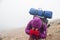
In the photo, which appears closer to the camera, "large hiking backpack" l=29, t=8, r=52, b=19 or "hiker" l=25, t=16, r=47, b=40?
"hiker" l=25, t=16, r=47, b=40

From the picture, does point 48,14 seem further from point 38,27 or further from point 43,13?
point 38,27

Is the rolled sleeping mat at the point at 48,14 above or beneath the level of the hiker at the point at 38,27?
above

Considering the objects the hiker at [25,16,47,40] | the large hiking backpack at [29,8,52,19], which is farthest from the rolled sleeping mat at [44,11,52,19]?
the hiker at [25,16,47,40]

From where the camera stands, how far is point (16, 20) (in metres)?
10.4

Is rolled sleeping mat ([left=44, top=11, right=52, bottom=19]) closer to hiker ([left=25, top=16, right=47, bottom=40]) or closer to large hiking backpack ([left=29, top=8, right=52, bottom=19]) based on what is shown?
large hiking backpack ([left=29, top=8, right=52, bottom=19])

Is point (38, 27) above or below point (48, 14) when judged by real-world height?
below

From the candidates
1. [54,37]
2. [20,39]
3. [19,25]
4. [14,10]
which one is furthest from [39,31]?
[14,10]

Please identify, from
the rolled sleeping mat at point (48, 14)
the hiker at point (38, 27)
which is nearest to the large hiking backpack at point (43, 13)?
the rolled sleeping mat at point (48, 14)

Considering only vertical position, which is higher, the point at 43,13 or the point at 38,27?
the point at 43,13

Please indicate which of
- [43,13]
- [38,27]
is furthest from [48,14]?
[38,27]

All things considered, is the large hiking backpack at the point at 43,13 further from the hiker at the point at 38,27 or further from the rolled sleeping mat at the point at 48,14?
the hiker at the point at 38,27

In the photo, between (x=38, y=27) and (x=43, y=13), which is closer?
(x=38, y=27)

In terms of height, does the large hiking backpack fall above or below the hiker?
above

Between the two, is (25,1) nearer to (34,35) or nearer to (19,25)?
(19,25)
